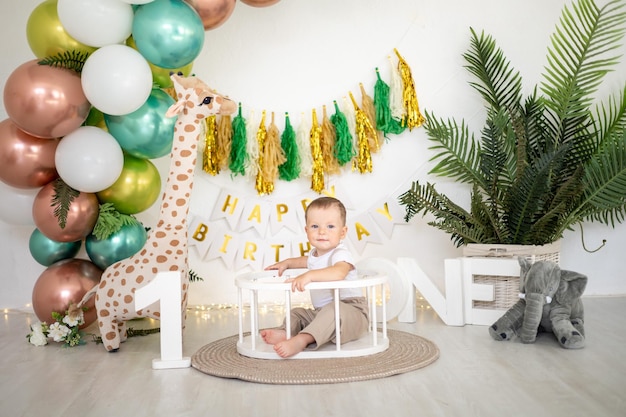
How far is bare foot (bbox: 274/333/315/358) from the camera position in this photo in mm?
2258

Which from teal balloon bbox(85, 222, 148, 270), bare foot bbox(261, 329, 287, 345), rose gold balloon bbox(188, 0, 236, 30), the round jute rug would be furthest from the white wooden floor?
rose gold balloon bbox(188, 0, 236, 30)

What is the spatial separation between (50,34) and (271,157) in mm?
1157

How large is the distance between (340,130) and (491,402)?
1908 mm

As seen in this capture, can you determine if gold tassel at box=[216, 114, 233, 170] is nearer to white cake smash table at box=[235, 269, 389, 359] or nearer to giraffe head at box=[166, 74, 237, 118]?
giraffe head at box=[166, 74, 237, 118]

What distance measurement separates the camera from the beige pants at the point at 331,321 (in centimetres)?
234

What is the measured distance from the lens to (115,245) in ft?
9.34

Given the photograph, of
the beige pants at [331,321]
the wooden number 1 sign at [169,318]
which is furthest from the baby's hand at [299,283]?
the wooden number 1 sign at [169,318]

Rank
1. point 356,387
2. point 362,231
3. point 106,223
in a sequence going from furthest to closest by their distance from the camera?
point 362,231, point 106,223, point 356,387

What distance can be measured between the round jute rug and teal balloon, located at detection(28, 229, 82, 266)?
887 millimetres

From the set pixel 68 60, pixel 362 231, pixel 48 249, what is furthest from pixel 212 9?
pixel 362 231

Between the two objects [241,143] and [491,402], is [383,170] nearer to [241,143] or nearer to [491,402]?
[241,143]

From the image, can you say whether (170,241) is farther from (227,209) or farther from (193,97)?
(227,209)

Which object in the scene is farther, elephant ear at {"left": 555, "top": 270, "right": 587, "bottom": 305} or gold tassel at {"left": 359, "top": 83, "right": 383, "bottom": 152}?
gold tassel at {"left": 359, "top": 83, "right": 383, "bottom": 152}

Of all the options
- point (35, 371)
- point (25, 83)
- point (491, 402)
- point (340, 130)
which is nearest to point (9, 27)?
point (25, 83)
